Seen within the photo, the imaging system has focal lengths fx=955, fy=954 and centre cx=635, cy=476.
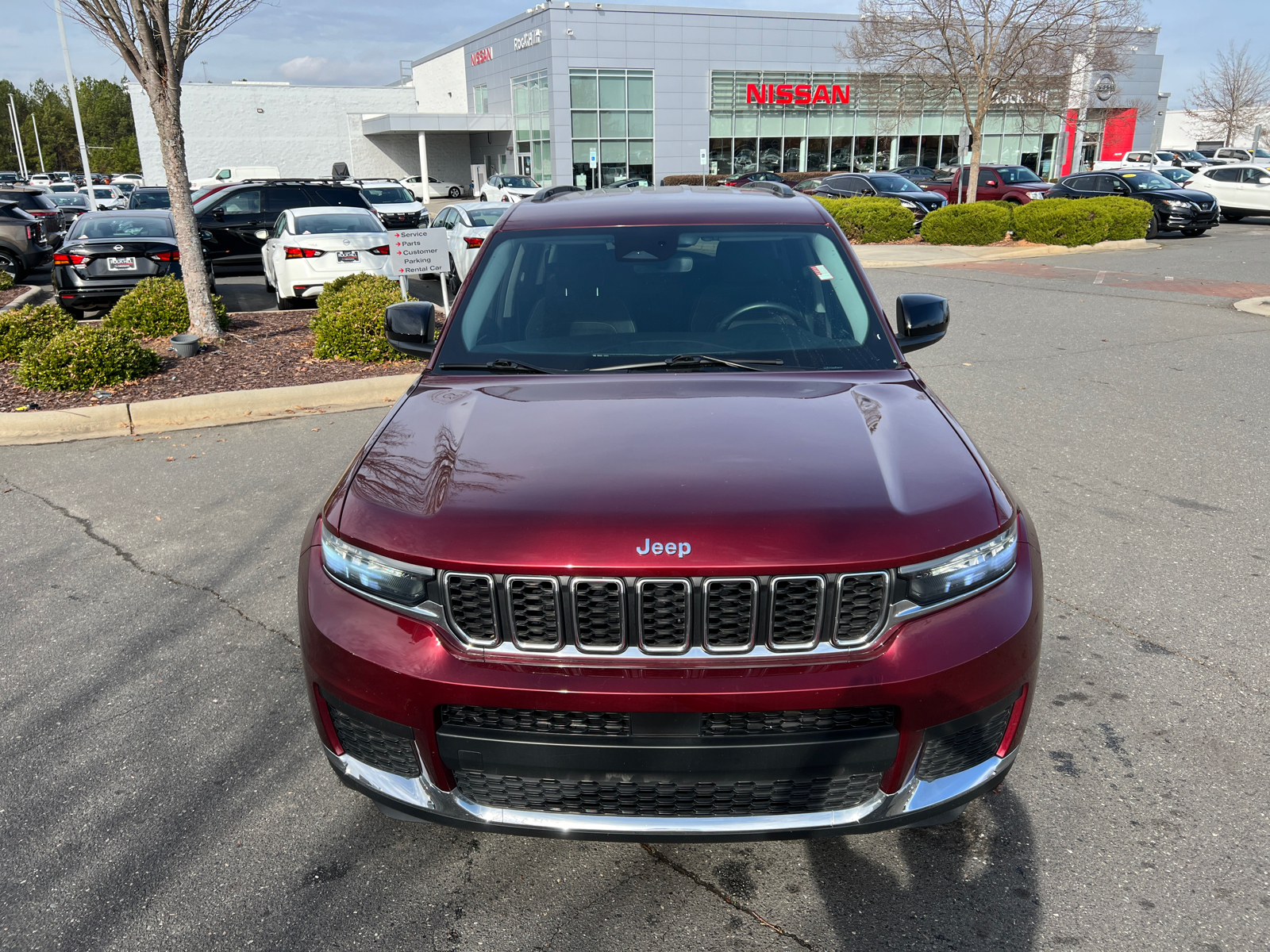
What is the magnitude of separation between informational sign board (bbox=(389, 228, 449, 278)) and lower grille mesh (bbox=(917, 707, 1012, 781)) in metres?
8.58

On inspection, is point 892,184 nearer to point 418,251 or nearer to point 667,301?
point 418,251

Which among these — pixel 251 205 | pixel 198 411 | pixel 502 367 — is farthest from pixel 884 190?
pixel 502 367

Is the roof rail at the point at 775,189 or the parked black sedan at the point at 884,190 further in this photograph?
the parked black sedan at the point at 884,190

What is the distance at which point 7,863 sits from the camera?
9.13 feet

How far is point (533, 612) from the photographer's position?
2.24 meters

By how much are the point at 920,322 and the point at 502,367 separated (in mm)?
1690

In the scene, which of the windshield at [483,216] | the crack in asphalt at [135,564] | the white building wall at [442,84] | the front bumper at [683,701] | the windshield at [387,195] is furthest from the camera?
the white building wall at [442,84]

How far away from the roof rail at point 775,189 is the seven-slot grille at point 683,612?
275 centimetres

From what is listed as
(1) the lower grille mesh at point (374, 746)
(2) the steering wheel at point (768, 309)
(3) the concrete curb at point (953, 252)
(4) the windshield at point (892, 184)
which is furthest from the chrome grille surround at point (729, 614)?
(4) the windshield at point (892, 184)

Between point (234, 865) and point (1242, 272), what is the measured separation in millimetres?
19356

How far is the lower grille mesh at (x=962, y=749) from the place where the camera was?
90.4 inches

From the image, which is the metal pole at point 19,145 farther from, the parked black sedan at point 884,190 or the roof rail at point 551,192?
the roof rail at point 551,192

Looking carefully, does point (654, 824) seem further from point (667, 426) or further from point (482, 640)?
point (667, 426)

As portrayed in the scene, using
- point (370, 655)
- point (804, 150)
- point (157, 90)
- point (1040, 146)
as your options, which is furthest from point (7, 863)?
point (1040, 146)
